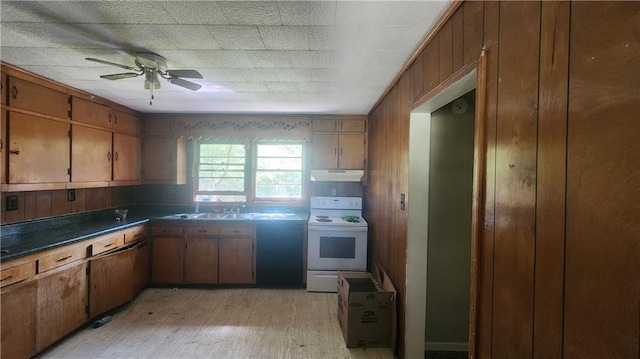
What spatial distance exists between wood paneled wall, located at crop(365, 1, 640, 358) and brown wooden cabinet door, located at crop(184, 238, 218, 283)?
10.8ft

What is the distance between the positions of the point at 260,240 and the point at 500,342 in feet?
10.1

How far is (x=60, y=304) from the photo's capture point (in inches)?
97.3

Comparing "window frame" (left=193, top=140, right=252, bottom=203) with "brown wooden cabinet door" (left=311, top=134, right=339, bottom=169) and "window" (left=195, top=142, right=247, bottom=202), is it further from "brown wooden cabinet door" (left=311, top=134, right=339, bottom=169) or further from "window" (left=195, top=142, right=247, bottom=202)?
"brown wooden cabinet door" (left=311, top=134, right=339, bottom=169)

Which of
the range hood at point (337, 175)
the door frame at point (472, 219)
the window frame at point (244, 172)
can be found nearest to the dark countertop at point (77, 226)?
the window frame at point (244, 172)

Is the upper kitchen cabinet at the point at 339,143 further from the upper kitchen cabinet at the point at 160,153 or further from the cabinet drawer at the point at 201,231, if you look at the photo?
the upper kitchen cabinet at the point at 160,153

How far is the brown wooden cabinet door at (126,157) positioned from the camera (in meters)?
3.57

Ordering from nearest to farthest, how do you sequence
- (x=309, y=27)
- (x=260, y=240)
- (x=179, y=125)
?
1. (x=309, y=27)
2. (x=260, y=240)
3. (x=179, y=125)

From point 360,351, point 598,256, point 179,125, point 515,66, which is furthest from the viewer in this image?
point 179,125

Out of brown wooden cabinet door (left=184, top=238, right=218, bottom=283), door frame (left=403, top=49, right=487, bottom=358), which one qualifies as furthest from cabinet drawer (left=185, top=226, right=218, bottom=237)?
door frame (left=403, top=49, right=487, bottom=358)

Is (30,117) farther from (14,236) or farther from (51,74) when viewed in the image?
(14,236)

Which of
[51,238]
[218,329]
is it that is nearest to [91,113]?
[51,238]

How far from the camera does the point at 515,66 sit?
0.94 meters

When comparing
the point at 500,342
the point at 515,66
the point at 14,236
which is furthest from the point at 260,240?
the point at 515,66

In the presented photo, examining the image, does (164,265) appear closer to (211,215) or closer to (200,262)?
(200,262)
